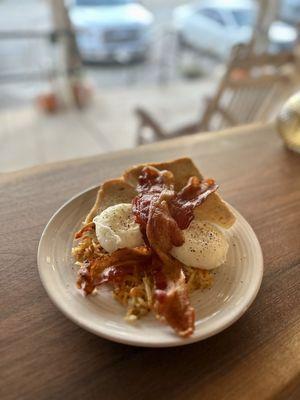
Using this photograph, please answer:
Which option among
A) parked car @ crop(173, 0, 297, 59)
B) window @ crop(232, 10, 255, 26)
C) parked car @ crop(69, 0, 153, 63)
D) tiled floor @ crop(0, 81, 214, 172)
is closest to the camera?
tiled floor @ crop(0, 81, 214, 172)

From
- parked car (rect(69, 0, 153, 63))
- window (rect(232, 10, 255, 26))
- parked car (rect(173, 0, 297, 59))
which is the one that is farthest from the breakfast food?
window (rect(232, 10, 255, 26))

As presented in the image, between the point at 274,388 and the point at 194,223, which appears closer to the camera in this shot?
the point at 274,388

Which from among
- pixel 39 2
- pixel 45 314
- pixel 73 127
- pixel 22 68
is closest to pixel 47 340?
Result: pixel 45 314

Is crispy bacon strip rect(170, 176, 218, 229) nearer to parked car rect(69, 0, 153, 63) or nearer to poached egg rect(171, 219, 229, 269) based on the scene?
poached egg rect(171, 219, 229, 269)

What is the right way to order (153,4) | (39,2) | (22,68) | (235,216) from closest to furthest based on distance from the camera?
(235,216), (22,68), (39,2), (153,4)

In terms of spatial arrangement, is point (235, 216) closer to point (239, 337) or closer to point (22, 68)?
point (239, 337)

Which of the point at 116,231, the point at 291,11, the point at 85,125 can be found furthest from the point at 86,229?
the point at 291,11

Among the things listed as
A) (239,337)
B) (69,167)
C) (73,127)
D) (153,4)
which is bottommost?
(73,127)

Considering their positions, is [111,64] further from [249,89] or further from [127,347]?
[127,347]
